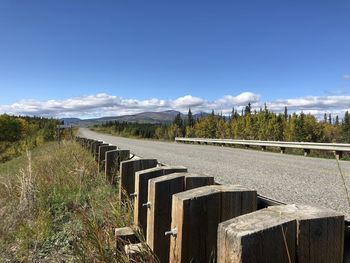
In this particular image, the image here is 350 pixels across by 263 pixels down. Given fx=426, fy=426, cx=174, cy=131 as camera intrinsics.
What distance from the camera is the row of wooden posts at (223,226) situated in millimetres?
1742

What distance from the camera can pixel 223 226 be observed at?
1795 mm

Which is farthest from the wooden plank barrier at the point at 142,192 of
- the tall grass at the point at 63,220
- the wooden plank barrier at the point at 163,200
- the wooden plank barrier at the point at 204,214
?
the wooden plank barrier at the point at 204,214

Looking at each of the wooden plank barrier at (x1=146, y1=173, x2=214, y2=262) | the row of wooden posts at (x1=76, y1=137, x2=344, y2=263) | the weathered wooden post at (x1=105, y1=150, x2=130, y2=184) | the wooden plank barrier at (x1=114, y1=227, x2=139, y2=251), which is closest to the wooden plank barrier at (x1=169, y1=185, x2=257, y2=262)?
the row of wooden posts at (x1=76, y1=137, x2=344, y2=263)

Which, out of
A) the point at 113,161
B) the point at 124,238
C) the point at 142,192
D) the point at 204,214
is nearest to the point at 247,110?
the point at 113,161

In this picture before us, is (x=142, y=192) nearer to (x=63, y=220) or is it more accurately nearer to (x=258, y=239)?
(x=258, y=239)

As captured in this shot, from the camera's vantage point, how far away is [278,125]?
7344 cm

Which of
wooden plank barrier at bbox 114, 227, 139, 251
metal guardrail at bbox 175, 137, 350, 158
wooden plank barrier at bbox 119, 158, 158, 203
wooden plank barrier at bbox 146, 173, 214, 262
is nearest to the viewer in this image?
wooden plank barrier at bbox 146, 173, 214, 262

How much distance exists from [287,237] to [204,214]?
719 mm

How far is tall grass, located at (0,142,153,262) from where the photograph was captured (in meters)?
3.96

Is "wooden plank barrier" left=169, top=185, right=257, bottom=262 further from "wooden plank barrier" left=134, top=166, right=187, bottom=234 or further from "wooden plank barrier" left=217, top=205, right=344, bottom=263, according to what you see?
"wooden plank barrier" left=134, top=166, right=187, bottom=234

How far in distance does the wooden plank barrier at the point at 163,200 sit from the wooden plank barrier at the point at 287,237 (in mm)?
1149

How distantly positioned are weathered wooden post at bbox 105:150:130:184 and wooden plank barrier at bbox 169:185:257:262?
3.87 meters

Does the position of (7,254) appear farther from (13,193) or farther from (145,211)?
(13,193)

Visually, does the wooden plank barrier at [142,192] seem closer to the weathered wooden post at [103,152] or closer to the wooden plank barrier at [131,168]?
the wooden plank barrier at [131,168]
